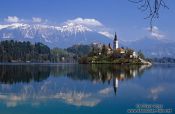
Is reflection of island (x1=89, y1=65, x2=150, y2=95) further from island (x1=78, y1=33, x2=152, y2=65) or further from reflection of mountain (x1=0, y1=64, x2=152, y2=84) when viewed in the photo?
island (x1=78, y1=33, x2=152, y2=65)

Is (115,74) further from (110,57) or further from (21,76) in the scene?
(110,57)

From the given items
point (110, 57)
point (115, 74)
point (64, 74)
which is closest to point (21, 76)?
point (64, 74)

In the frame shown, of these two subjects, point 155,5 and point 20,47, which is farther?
point 20,47

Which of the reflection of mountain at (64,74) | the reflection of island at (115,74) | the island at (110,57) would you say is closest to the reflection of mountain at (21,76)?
the reflection of mountain at (64,74)

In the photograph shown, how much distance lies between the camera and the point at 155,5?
238 inches

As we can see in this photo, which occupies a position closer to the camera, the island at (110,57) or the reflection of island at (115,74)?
the reflection of island at (115,74)

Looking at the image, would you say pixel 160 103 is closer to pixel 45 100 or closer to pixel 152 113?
pixel 152 113

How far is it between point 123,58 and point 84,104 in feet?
385

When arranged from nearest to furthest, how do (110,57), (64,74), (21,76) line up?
(21,76), (64,74), (110,57)

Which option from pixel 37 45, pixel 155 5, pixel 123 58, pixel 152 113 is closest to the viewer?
pixel 155 5

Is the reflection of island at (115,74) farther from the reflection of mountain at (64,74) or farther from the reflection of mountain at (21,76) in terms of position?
the reflection of mountain at (21,76)

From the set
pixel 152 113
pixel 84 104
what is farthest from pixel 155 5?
pixel 84 104

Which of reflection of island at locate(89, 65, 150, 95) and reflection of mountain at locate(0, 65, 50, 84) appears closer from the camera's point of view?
reflection of mountain at locate(0, 65, 50, 84)

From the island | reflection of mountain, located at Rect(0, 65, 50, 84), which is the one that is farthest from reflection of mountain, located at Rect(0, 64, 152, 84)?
the island
